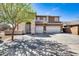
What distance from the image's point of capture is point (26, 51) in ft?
9.89

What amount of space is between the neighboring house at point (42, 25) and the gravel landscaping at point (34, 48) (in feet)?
0.78

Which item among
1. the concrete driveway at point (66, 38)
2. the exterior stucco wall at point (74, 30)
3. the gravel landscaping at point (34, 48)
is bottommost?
the gravel landscaping at point (34, 48)

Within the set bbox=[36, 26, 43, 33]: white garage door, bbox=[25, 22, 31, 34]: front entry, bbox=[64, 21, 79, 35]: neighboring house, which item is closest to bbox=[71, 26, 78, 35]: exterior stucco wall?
bbox=[64, 21, 79, 35]: neighboring house

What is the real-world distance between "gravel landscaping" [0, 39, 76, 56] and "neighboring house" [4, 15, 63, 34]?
0.24m

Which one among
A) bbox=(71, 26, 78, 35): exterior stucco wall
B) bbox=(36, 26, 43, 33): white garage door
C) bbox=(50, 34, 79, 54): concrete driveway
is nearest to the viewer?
bbox=(50, 34, 79, 54): concrete driveway

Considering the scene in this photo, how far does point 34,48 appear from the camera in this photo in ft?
9.94

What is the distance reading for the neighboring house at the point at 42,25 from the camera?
10.3ft

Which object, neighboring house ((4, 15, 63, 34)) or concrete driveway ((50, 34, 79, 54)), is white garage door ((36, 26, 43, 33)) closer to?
neighboring house ((4, 15, 63, 34))

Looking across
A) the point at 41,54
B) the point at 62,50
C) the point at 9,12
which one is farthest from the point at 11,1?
the point at 62,50

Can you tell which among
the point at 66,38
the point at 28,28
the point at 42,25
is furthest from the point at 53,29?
the point at 28,28

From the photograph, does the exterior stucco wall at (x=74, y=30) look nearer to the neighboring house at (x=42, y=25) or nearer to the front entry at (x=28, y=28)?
the neighboring house at (x=42, y=25)

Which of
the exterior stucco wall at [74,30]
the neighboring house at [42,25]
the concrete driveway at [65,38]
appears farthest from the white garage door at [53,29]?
the exterior stucco wall at [74,30]

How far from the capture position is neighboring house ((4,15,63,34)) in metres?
3.15

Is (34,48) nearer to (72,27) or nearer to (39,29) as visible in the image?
(39,29)
